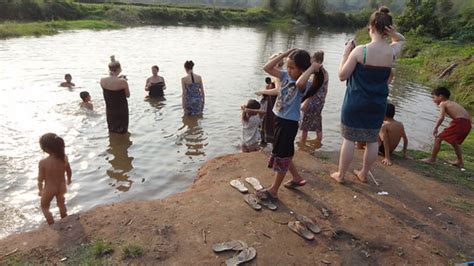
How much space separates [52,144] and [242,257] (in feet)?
8.00

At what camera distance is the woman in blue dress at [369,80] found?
4.49 meters

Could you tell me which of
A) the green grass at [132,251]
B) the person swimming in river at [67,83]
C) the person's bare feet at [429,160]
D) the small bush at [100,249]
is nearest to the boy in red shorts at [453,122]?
the person's bare feet at [429,160]

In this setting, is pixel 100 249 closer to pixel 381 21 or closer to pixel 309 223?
pixel 309 223

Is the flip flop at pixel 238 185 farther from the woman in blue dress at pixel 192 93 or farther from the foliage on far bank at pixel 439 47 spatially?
the foliage on far bank at pixel 439 47

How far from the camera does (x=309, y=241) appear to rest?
396cm

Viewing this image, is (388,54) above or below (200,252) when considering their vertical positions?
above

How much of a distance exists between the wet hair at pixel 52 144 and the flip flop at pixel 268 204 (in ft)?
7.78

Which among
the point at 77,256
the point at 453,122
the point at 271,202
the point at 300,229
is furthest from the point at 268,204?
the point at 453,122

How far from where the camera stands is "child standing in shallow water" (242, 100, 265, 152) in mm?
7031

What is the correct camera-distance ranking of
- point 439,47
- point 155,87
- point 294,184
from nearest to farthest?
point 294,184
point 155,87
point 439,47

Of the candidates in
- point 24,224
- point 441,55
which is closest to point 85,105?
point 24,224

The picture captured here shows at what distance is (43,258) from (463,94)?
13340 mm

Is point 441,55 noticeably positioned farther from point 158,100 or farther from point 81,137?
point 81,137

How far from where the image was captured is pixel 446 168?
644cm
